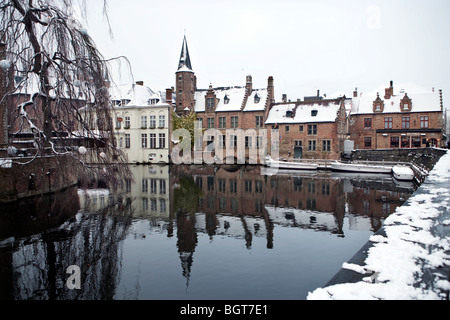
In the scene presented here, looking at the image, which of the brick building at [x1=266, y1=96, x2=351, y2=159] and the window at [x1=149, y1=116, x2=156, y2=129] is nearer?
the brick building at [x1=266, y1=96, x2=351, y2=159]

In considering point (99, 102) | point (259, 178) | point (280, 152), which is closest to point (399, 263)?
point (99, 102)

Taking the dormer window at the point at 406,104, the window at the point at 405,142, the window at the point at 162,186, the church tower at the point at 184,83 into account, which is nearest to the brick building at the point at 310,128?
the dormer window at the point at 406,104

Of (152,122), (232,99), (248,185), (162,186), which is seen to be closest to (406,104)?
(232,99)

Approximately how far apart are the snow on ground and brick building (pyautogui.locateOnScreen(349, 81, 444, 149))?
122 ft

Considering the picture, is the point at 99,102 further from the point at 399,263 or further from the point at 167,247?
the point at 399,263

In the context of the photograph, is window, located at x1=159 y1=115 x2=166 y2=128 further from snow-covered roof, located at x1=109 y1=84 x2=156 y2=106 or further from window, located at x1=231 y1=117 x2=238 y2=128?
window, located at x1=231 y1=117 x2=238 y2=128

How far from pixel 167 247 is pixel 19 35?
8.98 metres

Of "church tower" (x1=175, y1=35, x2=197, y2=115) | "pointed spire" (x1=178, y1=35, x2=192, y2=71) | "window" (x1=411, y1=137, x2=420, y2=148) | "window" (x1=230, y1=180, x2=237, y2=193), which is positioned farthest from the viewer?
"pointed spire" (x1=178, y1=35, x2=192, y2=71)

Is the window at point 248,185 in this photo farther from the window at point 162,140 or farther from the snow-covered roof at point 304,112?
the window at point 162,140

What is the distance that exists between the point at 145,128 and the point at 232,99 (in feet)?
41.8

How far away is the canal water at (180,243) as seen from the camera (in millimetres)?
7707

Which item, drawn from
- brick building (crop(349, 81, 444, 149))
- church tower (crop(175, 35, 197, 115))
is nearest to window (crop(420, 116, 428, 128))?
brick building (crop(349, 81, 444, 149))

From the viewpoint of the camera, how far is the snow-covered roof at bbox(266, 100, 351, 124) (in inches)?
1668

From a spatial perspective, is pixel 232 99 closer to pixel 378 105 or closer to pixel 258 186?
pixel 378 105
